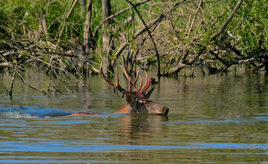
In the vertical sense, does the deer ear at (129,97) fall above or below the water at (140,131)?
above

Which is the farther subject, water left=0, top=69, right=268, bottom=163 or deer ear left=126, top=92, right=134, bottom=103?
deer ear left=126, top=92, right=134, bottom=103

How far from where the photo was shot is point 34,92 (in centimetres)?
1602

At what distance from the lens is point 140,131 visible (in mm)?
8375

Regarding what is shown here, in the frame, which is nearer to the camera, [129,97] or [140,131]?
[140,131]

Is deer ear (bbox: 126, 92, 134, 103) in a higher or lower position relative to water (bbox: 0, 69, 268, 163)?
higher

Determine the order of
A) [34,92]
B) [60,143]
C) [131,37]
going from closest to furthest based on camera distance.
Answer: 1. [60,143]
2. [34,92]
3. [131,37]

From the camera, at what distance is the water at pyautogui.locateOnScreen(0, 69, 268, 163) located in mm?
6210

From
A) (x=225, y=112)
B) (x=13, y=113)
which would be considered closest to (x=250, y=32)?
(x=225, y=112)

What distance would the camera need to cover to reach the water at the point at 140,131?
6.21 meters

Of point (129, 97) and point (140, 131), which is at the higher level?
point (129, 97)

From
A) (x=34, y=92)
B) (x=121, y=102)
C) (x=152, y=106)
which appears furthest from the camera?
(x=34, y=92)

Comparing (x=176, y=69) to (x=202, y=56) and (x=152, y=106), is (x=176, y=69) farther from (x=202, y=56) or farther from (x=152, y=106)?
(x=152, y=106)

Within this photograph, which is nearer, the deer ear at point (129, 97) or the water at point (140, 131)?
the water at point (140, 131)

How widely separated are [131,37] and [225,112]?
7.41m
